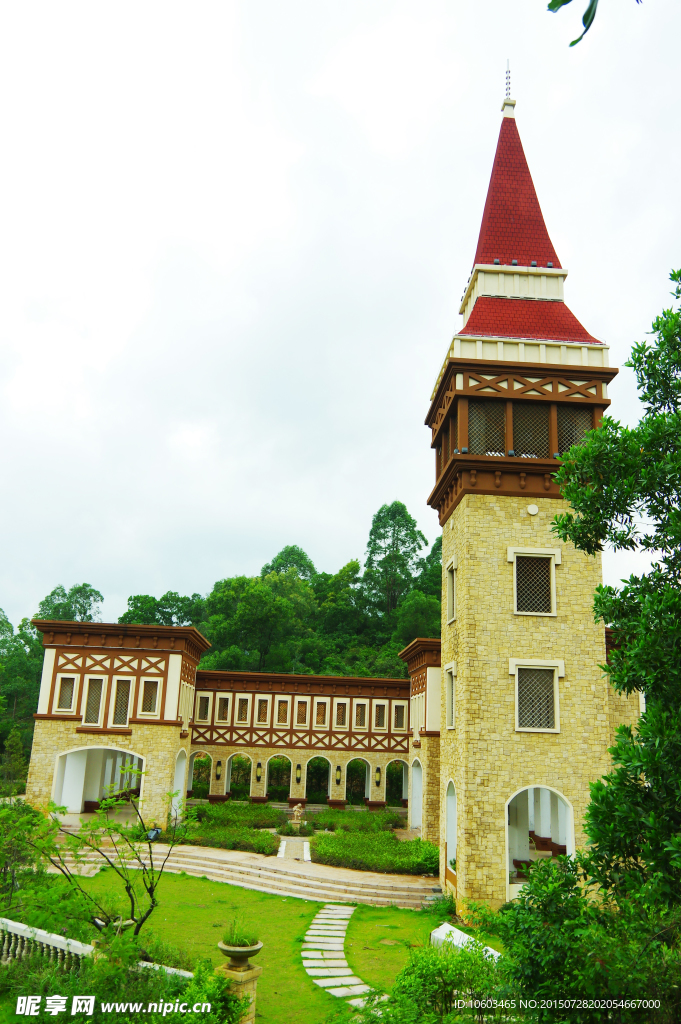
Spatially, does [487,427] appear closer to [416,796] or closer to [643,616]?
[643,616]

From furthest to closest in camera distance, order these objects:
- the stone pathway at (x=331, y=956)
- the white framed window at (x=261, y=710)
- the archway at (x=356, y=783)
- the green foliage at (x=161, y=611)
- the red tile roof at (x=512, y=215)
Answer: the green foliage at (x=161, y=611)
the archway at (x=356, y=783)
the white framed window at (x=261, y=710)
the red tile roof at (x=512, y=215)
the stone pathway at (x=331, y=956)

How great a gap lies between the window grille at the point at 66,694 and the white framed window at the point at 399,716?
1371 cm

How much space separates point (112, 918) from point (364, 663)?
41.2 m

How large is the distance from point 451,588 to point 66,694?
14391 mm

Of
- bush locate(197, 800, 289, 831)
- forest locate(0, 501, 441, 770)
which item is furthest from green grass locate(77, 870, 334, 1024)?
forest locate(0, 501, 441, 770)

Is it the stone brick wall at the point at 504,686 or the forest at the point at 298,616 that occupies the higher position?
the forest at the point at 298,616

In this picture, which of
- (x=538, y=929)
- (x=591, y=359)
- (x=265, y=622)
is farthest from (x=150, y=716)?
(x=265, y=622)

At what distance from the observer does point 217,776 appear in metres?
28.9

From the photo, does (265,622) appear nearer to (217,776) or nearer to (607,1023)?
(217,776)

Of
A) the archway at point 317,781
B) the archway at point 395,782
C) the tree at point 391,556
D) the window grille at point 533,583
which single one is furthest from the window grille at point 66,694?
the tree at point 391,556

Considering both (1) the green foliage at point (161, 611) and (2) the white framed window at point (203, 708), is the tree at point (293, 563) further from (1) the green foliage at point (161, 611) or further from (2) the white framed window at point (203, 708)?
(2) the white framed window at point (203, 708)

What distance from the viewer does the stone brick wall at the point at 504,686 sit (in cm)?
1403

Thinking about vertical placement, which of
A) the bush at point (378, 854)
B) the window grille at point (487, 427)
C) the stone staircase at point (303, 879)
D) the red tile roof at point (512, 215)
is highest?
the red tile roof at point (512, 215)

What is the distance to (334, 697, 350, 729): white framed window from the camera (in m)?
30.3
